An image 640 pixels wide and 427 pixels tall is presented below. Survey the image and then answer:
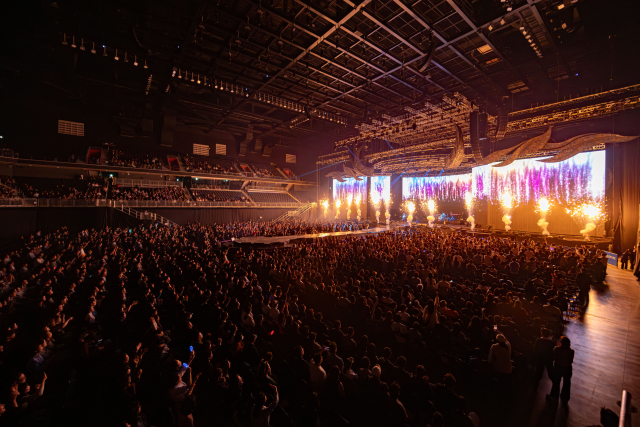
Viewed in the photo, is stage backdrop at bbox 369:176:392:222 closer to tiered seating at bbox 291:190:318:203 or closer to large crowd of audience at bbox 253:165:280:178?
tiered seating at bbox 291:190:318:203

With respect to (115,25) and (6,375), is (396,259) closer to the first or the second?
(6,375)

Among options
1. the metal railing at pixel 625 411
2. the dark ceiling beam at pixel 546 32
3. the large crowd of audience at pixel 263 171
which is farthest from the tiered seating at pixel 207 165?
the metal railing at pixel 625 411

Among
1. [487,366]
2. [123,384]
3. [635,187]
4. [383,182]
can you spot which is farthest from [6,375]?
[383,182]

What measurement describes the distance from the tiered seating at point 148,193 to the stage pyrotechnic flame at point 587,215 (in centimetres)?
3074

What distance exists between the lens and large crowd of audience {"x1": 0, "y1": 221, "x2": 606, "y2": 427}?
3.18 meters

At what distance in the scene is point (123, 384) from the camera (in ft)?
10.7

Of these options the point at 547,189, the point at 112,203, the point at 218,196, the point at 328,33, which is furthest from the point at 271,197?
Result: the point at 547,189

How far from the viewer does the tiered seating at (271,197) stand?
2911 cm

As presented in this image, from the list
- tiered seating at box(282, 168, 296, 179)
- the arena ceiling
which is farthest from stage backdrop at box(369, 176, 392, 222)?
the arena ceiling

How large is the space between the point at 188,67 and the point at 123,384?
48.6 feet

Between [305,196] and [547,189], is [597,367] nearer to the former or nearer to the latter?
[547,189]

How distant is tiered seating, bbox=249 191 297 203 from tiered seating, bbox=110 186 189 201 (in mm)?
7534

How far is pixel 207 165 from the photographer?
1045 inches

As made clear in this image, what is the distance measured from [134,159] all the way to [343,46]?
21.5 metres
